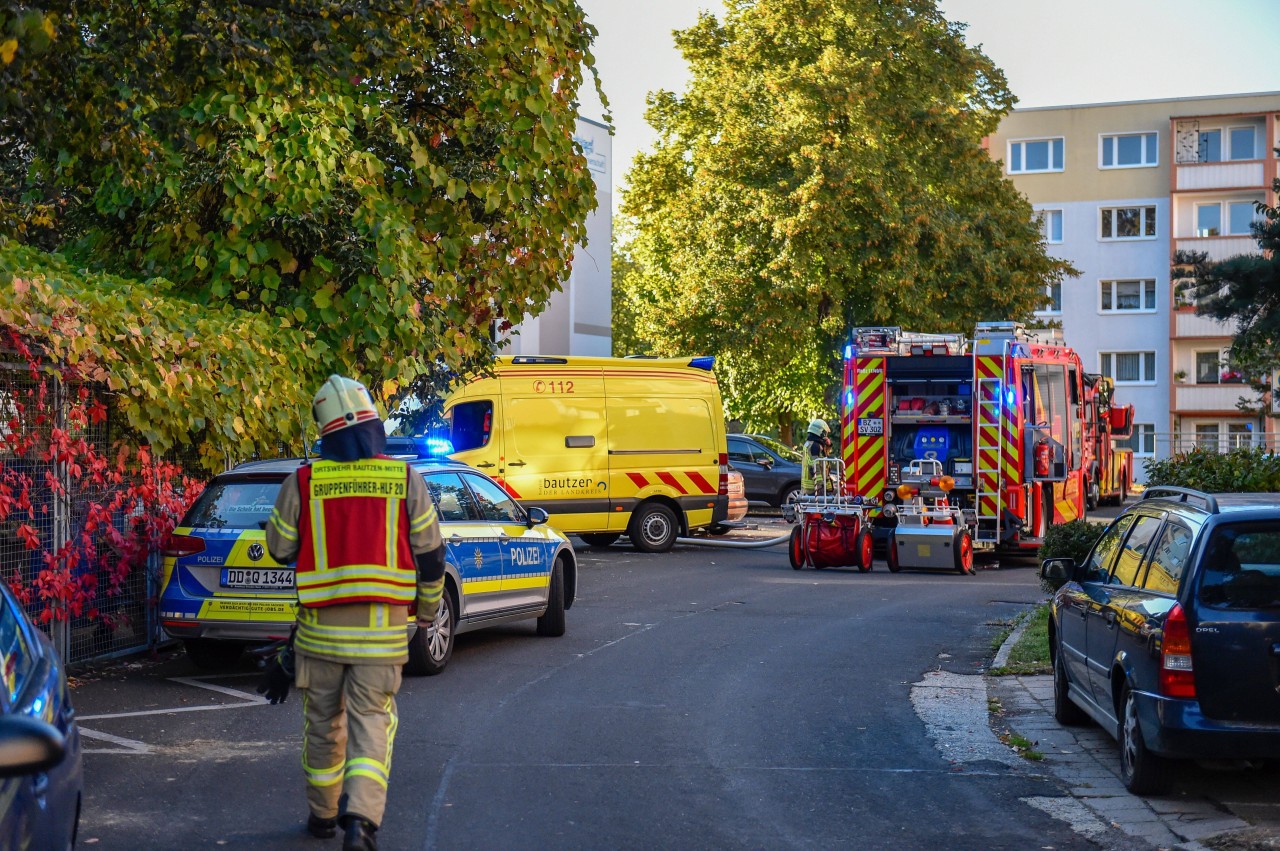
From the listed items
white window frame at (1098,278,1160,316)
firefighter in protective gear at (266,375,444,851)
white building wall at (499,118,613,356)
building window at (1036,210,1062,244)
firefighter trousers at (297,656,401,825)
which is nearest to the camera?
firefighter trousers at (297,656,401,825)

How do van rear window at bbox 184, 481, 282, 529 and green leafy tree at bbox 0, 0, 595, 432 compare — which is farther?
van rear window at bbox 184, 481, 282, 529

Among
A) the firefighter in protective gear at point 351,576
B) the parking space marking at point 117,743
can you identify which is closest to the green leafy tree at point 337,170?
the parking space marking at point 117,743

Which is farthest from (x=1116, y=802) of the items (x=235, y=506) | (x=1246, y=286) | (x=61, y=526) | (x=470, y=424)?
(x=470, y=424)

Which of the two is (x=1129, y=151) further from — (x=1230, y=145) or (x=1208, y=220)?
(x=1208, y=220)

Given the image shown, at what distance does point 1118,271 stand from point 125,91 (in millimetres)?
52535

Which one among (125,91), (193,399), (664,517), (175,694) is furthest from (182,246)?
(664,517)

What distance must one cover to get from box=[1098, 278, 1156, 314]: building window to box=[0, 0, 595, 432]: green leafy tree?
152 ft

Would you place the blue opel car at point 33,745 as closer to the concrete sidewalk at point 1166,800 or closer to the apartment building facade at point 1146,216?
the concrete sidewalk at point 1166,800

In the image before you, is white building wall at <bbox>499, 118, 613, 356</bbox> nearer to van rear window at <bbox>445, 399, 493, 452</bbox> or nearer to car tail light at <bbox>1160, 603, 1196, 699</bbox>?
van rear window at <bbox>445, 399, 493, 452</bbox>

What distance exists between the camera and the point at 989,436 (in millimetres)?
20219

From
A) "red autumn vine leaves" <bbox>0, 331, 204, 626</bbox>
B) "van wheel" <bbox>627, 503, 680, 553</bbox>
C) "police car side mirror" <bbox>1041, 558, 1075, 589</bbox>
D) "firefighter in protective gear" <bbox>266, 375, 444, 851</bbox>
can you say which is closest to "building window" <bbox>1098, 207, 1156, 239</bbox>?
"van wheel" <bbox>627, 503, 680, 553</bbox>

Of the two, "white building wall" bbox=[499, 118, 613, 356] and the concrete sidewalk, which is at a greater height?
"white building wall" bbox=[499, 118, 613, 356]

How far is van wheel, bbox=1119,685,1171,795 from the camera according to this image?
714cm

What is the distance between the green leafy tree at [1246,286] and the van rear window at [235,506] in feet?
38.7
